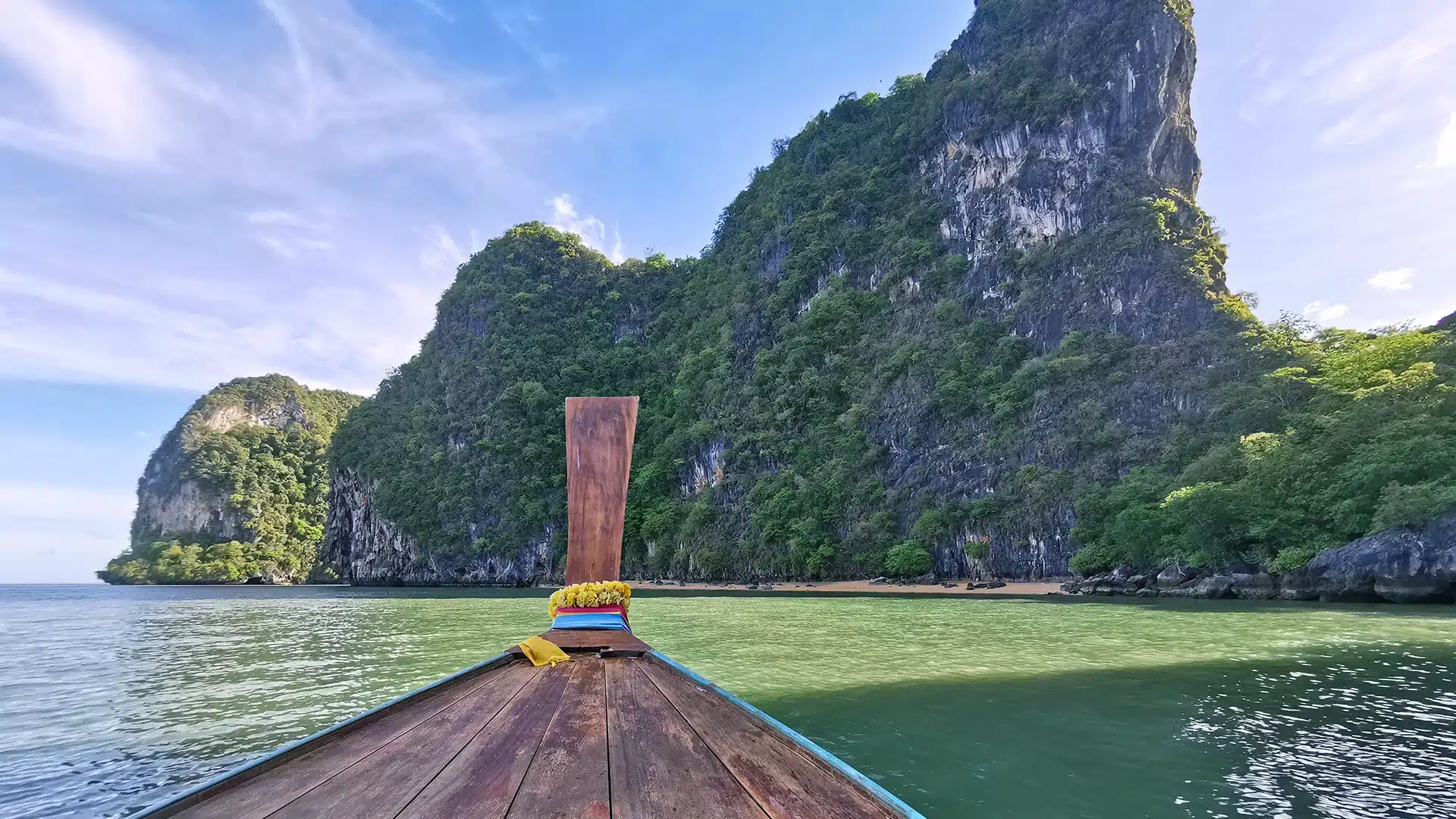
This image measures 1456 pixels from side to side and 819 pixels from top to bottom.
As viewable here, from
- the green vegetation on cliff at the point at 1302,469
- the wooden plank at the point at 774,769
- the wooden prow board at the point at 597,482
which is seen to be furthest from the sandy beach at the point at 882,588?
the wooden plank at the point at 774,769

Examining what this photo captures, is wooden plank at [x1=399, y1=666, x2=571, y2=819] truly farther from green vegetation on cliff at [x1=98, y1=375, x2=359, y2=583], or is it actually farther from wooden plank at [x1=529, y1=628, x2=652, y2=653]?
green vegetation on cliff at [x1=98, y1=375, x2=359, y2=583]

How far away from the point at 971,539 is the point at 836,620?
70.8 ft

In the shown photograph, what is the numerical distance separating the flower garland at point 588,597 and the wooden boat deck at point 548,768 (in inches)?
68.2

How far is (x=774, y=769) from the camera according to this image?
2.18 m

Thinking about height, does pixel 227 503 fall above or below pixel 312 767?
above

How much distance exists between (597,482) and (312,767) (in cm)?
347

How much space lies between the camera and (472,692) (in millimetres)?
3377

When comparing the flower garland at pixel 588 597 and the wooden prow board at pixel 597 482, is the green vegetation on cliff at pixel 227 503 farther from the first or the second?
the flower garland at pixel 588 597

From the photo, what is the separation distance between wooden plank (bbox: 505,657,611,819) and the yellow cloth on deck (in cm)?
88

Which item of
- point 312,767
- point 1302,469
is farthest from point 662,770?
point 1302,469

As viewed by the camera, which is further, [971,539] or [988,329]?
[988,329]

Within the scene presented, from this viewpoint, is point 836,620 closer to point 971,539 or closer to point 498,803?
point 498,803

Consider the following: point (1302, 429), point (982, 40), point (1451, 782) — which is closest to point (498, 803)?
point (1451, 782)

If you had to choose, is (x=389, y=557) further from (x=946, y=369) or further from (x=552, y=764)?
(x=552, y=764)
